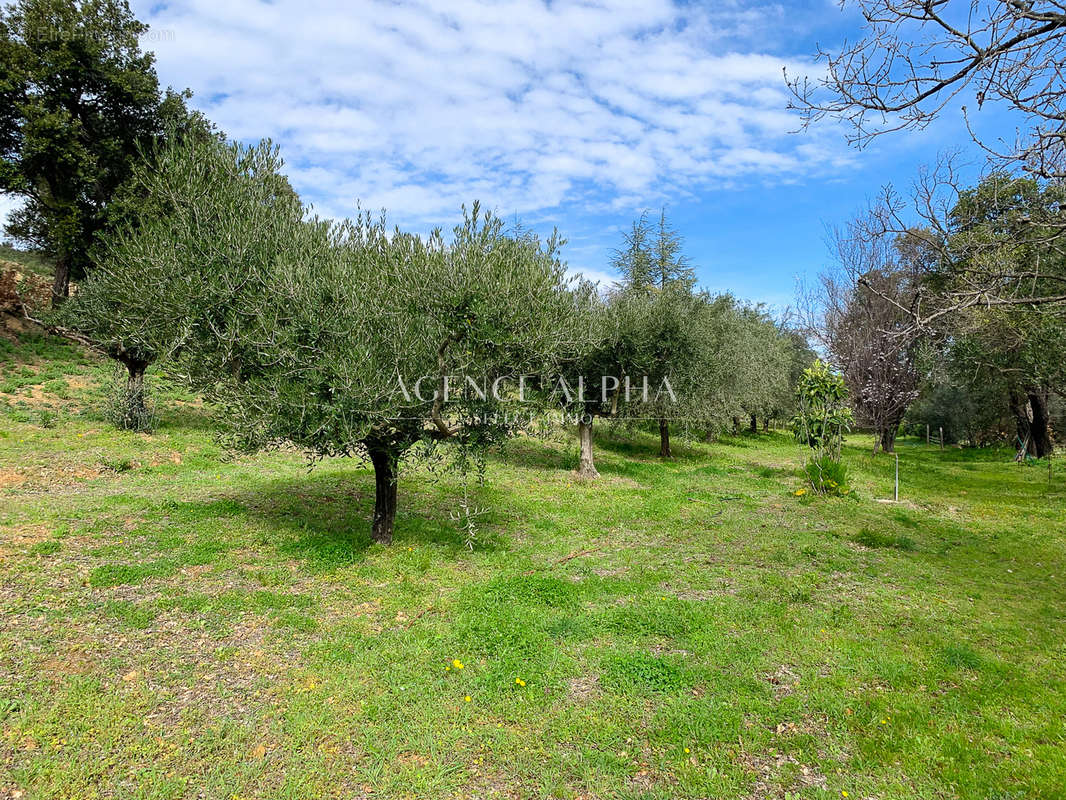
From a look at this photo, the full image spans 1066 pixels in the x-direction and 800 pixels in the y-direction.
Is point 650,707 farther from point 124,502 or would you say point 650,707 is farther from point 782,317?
point 782,317

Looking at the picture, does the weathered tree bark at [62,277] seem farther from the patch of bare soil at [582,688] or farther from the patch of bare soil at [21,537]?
the patch of bare soil at [582,688]

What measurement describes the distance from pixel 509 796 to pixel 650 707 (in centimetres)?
175

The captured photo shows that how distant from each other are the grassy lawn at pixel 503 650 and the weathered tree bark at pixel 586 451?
5.18m

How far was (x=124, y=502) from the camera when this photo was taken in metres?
10.3

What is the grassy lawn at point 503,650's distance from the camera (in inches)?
168

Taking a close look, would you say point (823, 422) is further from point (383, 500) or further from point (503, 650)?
point (503, 650)

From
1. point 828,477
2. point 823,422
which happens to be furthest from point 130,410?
point 823,422

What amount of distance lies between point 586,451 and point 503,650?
12.0 meters

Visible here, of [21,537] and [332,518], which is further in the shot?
[332,518]

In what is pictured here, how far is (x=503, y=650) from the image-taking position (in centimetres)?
610

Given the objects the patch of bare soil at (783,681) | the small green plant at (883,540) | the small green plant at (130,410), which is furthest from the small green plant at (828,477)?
the small green plant at (130,410)

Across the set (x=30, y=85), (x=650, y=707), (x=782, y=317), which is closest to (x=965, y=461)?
(x=782, y=317)

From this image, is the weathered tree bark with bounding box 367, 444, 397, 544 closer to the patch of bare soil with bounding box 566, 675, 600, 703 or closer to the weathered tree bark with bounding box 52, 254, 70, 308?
the patch of bare soil with bounding box 566, 675, 600, 703

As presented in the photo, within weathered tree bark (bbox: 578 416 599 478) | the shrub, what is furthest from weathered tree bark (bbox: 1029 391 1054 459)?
the shrub
